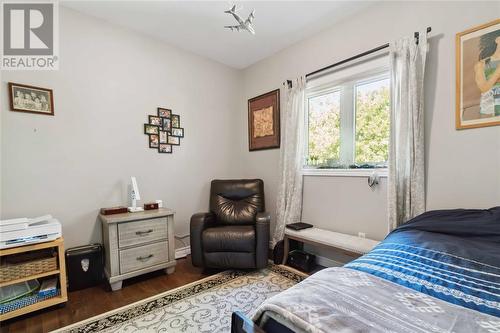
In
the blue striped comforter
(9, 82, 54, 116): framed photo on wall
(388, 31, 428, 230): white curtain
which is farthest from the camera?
(9, 82, 54, 116): framed photo on wall

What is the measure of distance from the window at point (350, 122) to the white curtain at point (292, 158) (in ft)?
0.54

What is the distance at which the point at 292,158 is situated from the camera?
278 cm

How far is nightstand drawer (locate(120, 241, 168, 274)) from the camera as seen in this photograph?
7.05 feet

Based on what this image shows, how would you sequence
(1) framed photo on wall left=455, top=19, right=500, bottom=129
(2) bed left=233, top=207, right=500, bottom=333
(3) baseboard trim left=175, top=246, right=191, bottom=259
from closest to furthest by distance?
(2) bed left=233, top=207, right=500, bottom=333
(1) framed photo on wall left=455, top=19, right=500, bottom=129
(3) baseboard trim left=175, top=246, right=191, bottom=259

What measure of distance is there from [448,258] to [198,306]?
171cm

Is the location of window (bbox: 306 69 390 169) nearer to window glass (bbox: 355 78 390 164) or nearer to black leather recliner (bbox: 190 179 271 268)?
window glass (bbox: 355 78 390 164)

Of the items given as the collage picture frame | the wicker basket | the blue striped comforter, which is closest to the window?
the blue striped comforter

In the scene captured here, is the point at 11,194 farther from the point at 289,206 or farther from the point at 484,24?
the point at 484,24

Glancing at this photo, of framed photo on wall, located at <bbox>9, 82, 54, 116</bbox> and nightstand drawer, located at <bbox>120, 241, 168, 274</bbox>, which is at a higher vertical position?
framed photo on wall, located at <bbox>9, 82, 54, 116</bbox>

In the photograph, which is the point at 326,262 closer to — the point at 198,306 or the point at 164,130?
the point at 198,306

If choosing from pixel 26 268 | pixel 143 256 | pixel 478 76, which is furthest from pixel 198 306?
pixel 478 76

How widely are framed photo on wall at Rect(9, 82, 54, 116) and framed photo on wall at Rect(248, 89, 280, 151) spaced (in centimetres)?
231

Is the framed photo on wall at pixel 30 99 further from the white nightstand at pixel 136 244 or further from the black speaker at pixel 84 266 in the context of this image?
the black speaker at pixel 84 266
